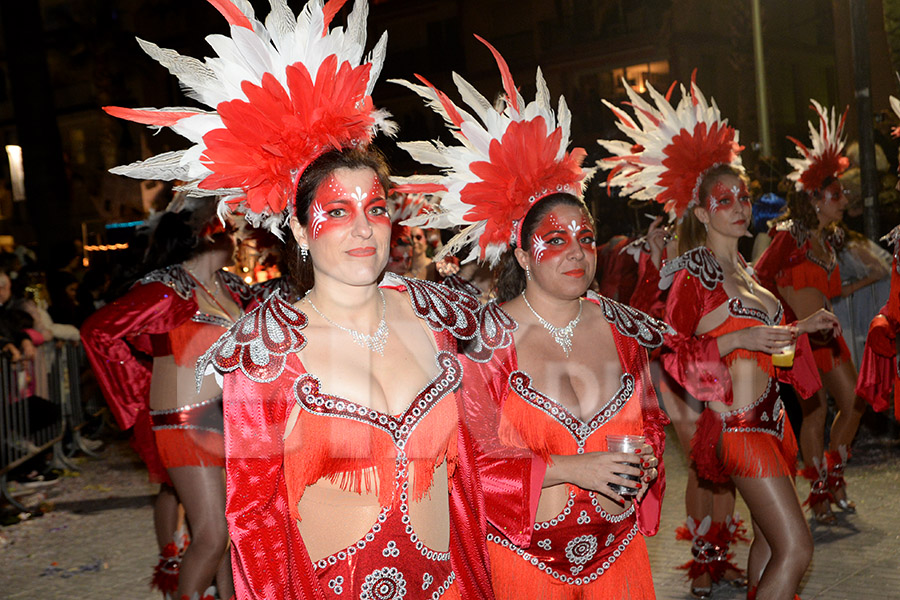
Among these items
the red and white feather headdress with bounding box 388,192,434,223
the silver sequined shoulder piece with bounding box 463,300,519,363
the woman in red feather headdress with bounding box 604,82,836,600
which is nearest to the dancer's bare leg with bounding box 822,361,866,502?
the woman in red feather headdress with bounding box 604,82,836,600

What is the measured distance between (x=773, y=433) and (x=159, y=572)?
3230 millimetres

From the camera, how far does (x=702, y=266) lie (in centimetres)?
440

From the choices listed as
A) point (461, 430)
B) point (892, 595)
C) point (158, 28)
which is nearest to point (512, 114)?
point (461, 430)

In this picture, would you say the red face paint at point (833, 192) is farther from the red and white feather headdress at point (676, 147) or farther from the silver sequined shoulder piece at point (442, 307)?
the silver sequined shoulder piece at point (442, 307)

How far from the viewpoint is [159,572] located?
497 cm

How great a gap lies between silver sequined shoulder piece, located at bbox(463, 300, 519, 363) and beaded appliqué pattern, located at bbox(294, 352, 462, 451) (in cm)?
52

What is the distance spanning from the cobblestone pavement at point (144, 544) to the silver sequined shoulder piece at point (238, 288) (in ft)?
6.21

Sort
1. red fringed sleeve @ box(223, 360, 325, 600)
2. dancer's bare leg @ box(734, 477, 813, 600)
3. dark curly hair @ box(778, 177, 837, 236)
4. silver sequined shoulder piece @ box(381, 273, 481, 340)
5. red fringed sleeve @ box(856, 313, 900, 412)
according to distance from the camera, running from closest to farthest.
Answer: red fringed sleeve @ box(223, 360, 325, 600)
silver sequined shoulder piece @ box(381, 273, 481, 340)
dancer's bare leg @ box(734, 477, 813, 600)
red fringed sleeve @ box(856, 313, 900, 412)
dark curly hair @ box(778, 177, 837, 236)

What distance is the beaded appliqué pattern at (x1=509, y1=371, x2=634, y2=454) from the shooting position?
122 inches

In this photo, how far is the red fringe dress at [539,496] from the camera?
301 cm

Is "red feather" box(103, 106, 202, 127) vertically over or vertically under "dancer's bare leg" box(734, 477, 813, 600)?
over

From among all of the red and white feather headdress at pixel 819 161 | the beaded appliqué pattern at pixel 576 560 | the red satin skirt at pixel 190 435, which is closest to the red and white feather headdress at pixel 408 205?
the red satin skirt at pixel 190 435

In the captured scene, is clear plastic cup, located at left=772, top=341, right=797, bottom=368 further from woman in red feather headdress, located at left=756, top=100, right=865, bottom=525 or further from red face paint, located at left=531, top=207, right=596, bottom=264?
woman in red feather headdress, located at left=756, top=100, right=865, bottom=525

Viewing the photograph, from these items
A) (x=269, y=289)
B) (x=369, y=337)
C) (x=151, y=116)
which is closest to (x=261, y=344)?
(x=369, y=337)
